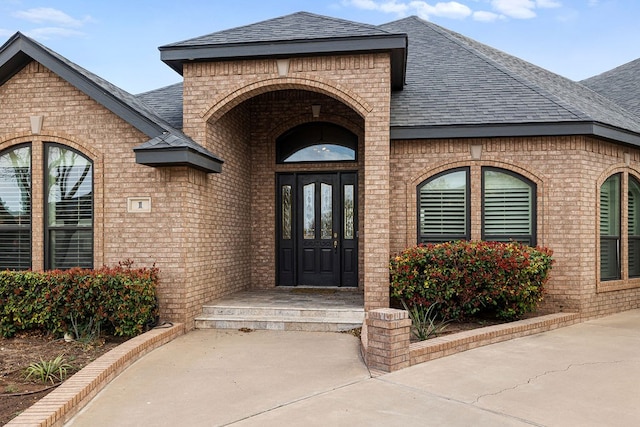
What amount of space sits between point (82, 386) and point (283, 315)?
368 cm

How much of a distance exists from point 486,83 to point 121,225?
23.8 feet

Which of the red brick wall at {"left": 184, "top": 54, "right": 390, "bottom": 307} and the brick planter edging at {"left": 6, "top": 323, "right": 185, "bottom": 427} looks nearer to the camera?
the brick planter edging at {"left": 6, "top": 323, "right": 185, "bottom": 427}

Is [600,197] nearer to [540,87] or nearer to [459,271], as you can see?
[540,87]

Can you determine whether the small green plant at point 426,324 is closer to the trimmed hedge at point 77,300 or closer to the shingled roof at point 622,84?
the trimmed hedge at point 77,300

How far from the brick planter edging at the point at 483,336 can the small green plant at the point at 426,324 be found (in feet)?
0.96

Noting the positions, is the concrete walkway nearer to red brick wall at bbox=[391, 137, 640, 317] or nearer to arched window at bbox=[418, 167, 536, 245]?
red brick wall at bbox=[391, 137, 640, 317]

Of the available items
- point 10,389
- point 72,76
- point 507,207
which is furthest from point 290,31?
point 10,389

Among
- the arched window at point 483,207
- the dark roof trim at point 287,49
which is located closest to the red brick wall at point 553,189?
the arched window at point 483,207

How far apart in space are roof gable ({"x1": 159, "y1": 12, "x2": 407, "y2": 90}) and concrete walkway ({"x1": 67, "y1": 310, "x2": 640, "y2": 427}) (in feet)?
14.5

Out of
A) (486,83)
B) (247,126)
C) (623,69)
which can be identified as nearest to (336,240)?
(247,126)

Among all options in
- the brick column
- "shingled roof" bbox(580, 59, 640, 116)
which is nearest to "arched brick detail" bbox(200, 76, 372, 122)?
the brick column

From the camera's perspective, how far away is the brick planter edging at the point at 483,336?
6.04 meters

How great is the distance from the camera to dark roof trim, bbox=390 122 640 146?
866cm

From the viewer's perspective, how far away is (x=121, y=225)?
26.6ft
